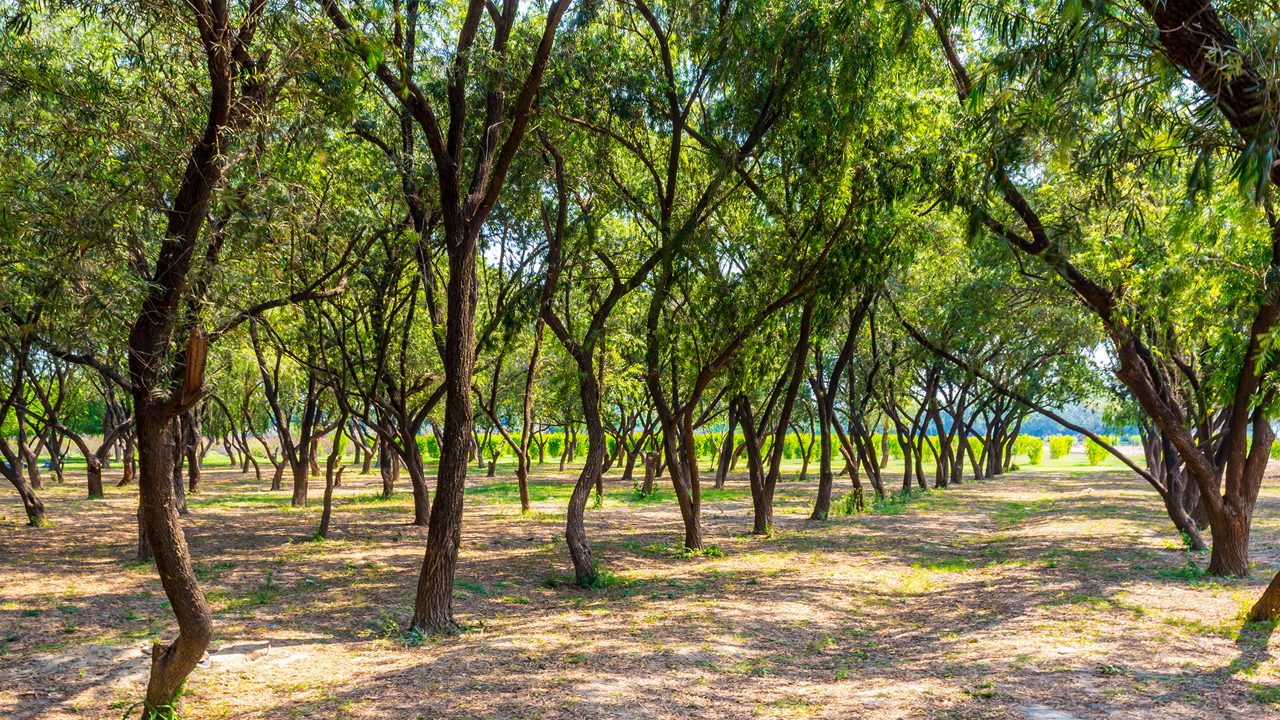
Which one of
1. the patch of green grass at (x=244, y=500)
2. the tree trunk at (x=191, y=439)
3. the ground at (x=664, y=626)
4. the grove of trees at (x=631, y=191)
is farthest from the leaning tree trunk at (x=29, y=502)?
the tree trunk at (x=191, y=439)

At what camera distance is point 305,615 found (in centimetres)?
912

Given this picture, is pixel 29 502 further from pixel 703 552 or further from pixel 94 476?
pixel 703 552

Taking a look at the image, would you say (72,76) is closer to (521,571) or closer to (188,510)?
(521,571)

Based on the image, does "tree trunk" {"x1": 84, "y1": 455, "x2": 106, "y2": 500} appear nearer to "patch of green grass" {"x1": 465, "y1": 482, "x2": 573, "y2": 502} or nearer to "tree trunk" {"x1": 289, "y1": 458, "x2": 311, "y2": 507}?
"tree trunk" {"x1": 289, "y1": 458, "x2": 311, "y2": 507}

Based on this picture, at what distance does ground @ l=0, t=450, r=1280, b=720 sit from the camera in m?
6.12

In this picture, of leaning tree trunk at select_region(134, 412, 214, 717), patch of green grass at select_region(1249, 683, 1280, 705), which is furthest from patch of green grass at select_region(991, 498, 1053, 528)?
leaning tree trunk at select_region(134, 412, 214, 717)

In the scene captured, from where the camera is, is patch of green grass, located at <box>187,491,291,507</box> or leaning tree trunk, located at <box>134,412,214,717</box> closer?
leaning tree trunk, located at <box>134,412,214,717</box>

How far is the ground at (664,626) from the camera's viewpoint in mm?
6121

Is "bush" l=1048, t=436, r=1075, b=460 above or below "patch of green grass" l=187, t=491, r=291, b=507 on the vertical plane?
above

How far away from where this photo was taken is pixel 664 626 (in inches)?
337

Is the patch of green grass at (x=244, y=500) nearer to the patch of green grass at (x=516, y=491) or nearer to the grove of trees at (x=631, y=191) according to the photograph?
the patch of green grass at (x=516, y=491)

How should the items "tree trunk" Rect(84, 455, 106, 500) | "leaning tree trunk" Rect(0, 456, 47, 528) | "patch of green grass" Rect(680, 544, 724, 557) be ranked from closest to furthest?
1. "patch of green grass" Rect(680, 544, 724, 557)
2. "leaning tree trunk" Rect(0, 456, 47, 528)
3. "tree trunk" Rect(84, 455, 106, 500)

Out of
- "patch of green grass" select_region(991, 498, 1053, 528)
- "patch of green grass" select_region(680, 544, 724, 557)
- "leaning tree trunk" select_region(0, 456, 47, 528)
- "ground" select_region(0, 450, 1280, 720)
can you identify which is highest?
"leaning tree trunk" select_region(0, 456, 47, 528)

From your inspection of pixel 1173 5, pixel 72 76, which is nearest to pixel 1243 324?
pixel 1173 5
